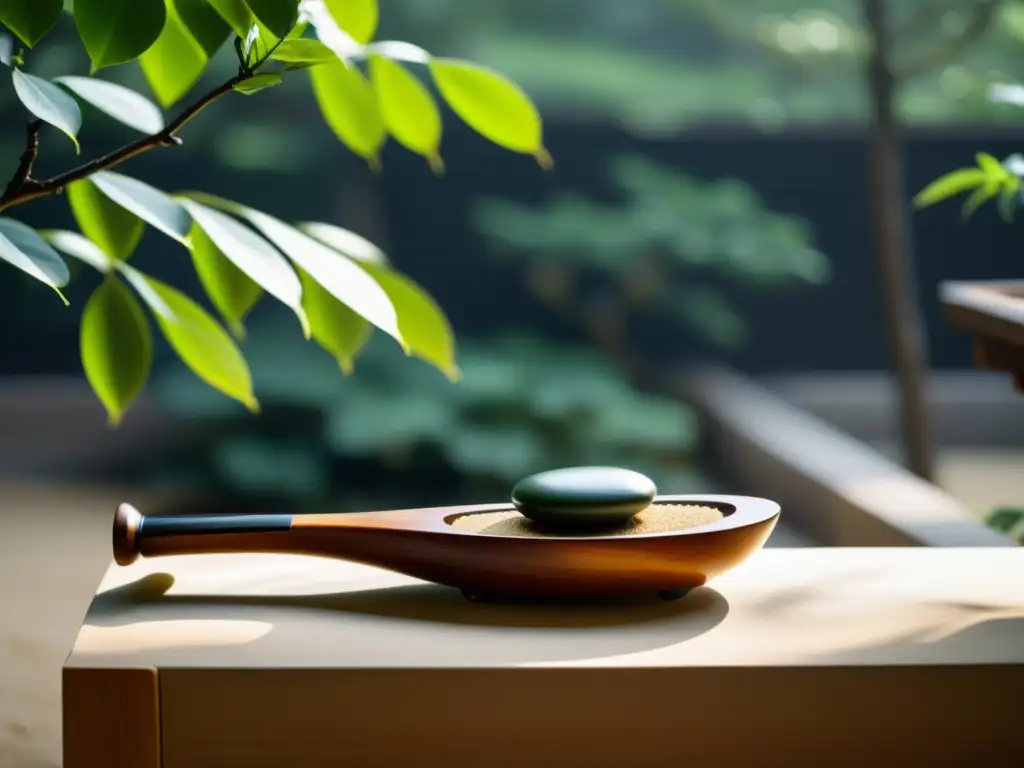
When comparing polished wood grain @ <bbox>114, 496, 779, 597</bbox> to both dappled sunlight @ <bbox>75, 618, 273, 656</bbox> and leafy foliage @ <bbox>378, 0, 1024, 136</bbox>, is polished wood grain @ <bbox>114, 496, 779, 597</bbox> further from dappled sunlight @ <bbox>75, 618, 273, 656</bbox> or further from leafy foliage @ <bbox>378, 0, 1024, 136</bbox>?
leafy foliage @ <bbox>378, 0, 1024, 136</bbox>

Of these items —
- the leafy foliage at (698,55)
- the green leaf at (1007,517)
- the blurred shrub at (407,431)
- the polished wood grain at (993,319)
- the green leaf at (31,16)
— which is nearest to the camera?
the green leaf at (31,16)

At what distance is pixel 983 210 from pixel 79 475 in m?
2.90

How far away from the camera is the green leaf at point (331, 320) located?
77 centimetres

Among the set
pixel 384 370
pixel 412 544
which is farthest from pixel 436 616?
pixel 384 370

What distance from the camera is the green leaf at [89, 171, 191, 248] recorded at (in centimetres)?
66

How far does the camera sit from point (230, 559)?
90cm

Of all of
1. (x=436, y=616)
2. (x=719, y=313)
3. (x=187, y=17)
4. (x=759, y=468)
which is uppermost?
(x=719, y=313)

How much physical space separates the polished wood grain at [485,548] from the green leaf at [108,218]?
0.17 meters

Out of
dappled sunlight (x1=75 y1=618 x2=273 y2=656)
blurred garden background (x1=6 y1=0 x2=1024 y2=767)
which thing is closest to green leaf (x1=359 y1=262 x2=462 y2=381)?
dappled sunlight (x1=75 y1=618 x2=273 y2=656)

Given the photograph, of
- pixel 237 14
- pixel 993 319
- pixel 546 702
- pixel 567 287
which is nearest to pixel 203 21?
pixel 237 14

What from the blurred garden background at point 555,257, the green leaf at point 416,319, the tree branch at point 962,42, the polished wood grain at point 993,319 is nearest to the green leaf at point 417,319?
the green leaf at point 416,319

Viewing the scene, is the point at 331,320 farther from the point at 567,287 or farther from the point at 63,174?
the point at 567,287

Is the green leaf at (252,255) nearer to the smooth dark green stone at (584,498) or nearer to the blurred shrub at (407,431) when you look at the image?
the smooth dark green stone at (584,498)

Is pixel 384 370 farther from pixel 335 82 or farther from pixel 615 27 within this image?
pixel 335 82
